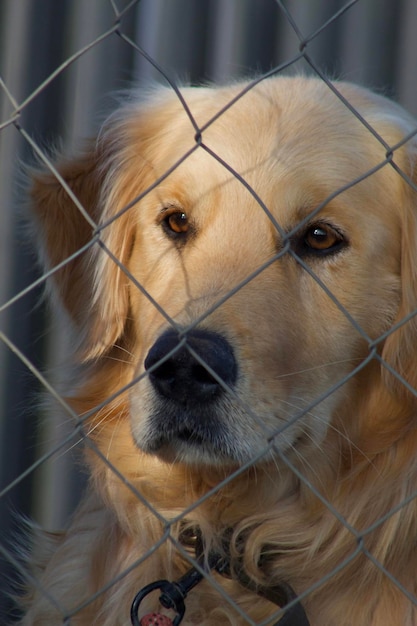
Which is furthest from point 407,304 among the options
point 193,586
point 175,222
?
point 193,586

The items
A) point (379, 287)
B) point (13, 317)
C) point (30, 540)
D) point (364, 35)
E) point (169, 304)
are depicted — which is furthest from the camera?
point (364, 35)

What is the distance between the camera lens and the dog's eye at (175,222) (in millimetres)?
2188

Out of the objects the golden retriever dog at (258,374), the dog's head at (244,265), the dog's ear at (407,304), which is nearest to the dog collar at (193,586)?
the golden retriever dog at (258,374)

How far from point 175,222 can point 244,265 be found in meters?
0.31

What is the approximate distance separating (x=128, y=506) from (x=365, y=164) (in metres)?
1.13

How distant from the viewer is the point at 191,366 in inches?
68.6

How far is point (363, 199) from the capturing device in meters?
2.14

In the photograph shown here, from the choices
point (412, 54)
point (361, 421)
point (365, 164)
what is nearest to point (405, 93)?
point (412, 54)

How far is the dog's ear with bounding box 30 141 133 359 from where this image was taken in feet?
7.63

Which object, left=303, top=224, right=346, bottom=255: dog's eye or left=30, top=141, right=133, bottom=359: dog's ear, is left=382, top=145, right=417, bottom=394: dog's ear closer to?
left=303, top=224, right=346, bottom=255: dog's eye

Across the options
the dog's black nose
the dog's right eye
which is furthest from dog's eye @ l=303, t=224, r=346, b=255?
the dog's black nose

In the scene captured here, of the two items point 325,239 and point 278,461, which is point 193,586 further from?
point 325,239

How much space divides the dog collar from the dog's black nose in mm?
368

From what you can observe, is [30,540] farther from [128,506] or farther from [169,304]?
[169,304]
